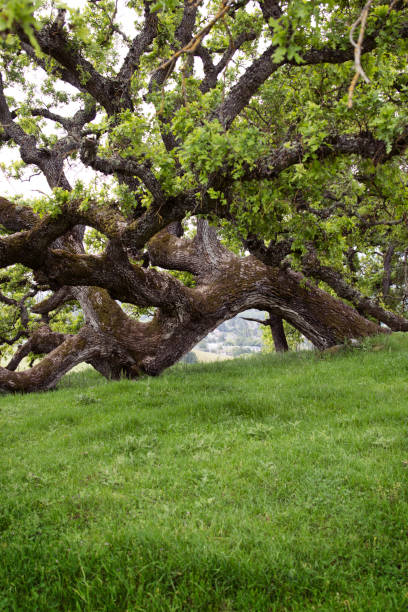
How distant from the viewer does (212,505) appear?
17.8ft

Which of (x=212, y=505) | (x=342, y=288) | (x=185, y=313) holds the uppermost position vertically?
(x=342, y=288)

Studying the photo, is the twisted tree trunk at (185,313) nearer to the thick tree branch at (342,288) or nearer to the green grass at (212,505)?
the thick tree branch at (342,288)

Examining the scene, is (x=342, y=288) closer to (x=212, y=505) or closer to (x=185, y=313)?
(x=185, y=313)

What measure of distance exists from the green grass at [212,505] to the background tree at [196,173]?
4012 mm

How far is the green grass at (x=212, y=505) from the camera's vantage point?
4.13 m

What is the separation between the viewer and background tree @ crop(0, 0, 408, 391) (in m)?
7.00

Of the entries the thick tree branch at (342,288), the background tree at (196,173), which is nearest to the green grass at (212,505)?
the background tree at (196,173)

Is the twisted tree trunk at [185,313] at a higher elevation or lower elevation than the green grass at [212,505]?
higher

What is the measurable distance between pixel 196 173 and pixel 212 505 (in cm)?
558

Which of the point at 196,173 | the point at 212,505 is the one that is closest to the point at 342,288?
the point at 196,173

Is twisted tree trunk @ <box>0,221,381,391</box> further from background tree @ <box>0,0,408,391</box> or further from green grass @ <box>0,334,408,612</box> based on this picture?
green grass @ <box>0,334,408,612</box>

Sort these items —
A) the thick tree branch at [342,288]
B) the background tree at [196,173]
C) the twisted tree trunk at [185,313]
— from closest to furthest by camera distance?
the background tree at [196,173] < the twisted tree trunk at [185,313] < the thick tree branch at [342,288]

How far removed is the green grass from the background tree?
4012 millimetres

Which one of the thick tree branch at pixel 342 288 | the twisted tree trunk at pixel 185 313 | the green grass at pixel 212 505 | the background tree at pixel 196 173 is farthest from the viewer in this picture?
the thick tree branch at pixel 342 288
